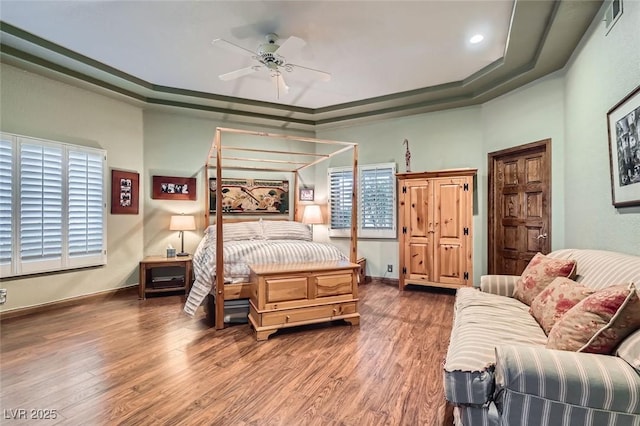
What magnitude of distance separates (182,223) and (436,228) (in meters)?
3.90

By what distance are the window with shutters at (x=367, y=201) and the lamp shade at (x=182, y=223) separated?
2483mm

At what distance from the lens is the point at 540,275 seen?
2.27 metres

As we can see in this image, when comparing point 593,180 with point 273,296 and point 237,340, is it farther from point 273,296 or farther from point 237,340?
point 237,340

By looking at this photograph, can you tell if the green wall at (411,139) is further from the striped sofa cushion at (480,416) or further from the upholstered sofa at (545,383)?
the striped sofa cushion at (480,416)

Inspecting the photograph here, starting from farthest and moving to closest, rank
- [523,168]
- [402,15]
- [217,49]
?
[523,168] → [217,49] → [402,15]

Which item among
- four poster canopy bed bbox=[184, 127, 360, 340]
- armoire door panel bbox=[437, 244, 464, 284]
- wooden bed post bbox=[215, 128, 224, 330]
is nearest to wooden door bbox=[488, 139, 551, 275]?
armoire door panel bbox=[437, 244, 464, 284]

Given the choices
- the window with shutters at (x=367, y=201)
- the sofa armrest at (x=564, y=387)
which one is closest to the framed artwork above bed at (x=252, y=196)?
the window with shutters at (x=367, y=201)

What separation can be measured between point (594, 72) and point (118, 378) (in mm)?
4603

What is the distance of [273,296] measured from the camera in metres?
2.93

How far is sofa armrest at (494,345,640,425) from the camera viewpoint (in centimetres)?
114

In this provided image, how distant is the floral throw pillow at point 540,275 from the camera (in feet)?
7.03

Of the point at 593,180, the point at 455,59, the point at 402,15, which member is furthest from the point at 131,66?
the point at 593,180

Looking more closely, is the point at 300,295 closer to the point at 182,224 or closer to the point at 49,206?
the point at 182,224

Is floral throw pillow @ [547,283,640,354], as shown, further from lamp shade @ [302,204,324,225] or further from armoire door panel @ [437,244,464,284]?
lamp shade @ [302,204,324,225]
